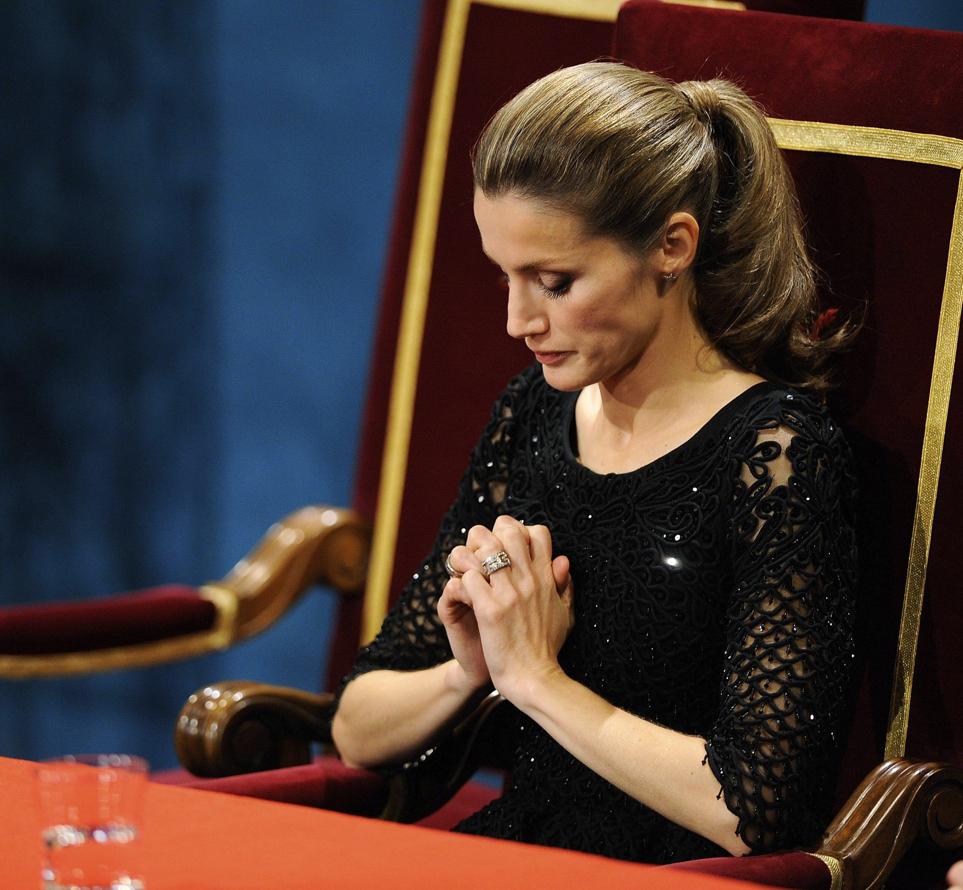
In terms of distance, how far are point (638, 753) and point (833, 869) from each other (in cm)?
18

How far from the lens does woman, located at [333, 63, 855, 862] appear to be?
1.28m

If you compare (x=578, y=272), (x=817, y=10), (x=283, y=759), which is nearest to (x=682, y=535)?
(x=578, y=272)

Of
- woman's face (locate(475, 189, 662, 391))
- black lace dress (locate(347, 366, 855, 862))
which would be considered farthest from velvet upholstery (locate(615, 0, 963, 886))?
woman's face (locate(475, 189, 662, 391))

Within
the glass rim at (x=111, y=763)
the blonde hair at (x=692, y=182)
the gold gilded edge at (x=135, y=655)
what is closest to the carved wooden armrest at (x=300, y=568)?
the gold gilded edge at (x=135, y=655)

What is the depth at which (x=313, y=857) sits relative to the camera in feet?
3.09

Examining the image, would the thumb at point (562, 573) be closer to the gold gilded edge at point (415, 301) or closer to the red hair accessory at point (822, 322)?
the red hair accessory at point (822, 322)

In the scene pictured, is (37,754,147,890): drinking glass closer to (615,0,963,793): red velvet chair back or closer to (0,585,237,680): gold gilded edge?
(615,0,963,793): red velvet chair back

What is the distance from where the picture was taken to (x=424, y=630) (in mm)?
1572

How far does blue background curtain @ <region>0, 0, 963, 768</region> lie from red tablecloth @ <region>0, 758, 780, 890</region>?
2121 mm

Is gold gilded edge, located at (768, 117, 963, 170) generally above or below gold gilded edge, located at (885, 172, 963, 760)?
above

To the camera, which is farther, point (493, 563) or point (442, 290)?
point (442, 290)

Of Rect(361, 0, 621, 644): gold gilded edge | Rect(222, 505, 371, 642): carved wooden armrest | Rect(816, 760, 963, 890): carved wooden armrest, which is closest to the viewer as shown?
Rect(816, 760, 963, 890): carved wooden armrest

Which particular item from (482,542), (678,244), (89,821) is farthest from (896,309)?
(89,821)

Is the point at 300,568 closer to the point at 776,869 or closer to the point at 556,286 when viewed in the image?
the point at 556,286
